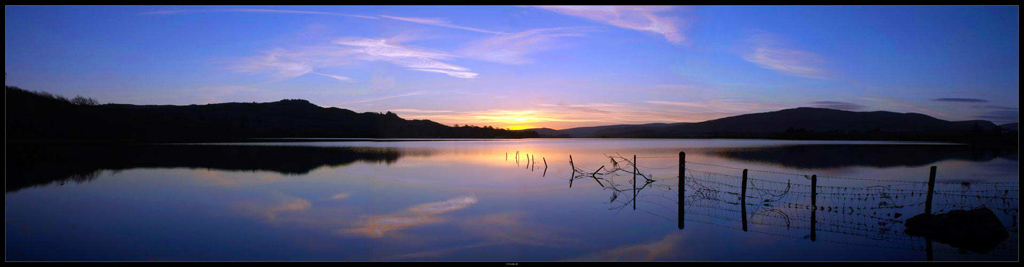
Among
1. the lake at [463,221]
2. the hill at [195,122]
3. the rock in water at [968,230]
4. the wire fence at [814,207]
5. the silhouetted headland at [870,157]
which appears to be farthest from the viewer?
the hill at [195,122]

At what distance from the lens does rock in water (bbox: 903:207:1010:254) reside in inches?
349

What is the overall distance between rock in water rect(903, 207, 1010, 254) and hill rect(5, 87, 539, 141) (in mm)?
30116

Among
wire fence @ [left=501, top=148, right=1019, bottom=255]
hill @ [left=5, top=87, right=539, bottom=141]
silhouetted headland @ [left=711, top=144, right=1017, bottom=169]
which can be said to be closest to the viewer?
wire fence @ [left=501, top=148, right=1019, bottom=255]

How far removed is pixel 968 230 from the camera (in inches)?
357

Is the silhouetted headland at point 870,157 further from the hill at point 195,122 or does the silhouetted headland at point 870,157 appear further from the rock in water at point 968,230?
the hill at point 195,122

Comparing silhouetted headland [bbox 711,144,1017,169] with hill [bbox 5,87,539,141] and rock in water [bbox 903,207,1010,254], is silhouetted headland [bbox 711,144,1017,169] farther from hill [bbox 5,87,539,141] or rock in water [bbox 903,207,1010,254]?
hill [bbox 5,87,539,141]

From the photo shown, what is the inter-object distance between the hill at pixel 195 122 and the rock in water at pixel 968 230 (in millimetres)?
30116

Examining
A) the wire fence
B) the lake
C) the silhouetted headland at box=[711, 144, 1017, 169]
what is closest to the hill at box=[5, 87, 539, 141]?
the lake

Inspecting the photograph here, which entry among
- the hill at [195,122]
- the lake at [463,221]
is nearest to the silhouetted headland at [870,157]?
the lake at [463,221]

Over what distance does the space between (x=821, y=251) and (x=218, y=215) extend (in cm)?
1297

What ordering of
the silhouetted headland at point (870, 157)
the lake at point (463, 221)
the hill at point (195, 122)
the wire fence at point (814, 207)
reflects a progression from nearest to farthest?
the lake at point (463, 221), the wire fence at point (814, 207), the silhouetted headland at point (870, 157), the hill at point (195, 122)

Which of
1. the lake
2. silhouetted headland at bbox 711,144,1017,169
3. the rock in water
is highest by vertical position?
silhouetted headland at bbox 711,144,1017,169

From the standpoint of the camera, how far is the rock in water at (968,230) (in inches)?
349

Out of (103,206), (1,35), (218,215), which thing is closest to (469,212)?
(218,215)
